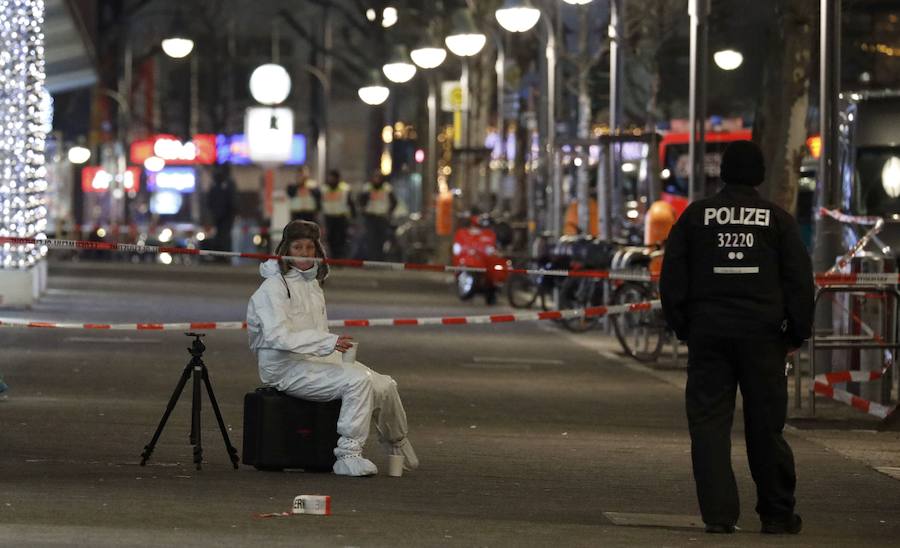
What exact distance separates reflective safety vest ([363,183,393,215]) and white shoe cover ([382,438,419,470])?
31.1 meters

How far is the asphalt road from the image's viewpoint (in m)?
10.1

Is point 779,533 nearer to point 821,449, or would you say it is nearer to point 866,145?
point 821,449

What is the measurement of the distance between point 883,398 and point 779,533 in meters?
7.35

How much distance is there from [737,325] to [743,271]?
259mm

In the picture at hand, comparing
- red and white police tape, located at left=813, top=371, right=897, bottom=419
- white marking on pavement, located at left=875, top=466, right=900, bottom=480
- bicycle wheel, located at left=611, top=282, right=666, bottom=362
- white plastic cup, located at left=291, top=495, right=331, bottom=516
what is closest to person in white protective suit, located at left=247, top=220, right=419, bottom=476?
white plastic cup, located at left=291, top=495, right=331, bottom=516

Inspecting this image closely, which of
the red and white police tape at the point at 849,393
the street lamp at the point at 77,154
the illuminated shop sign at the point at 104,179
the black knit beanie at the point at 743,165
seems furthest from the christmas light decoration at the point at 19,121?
the illuminated shop sign at the point at 104,179

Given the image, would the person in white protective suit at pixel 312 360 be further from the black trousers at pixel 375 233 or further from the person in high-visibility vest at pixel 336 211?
the black trousers at pixel 375 233

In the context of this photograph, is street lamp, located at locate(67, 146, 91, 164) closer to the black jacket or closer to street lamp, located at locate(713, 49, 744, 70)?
street lamp, located at locate(713, 49, 744, 70)

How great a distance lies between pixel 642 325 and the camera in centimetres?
2217

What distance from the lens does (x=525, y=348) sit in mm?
24375

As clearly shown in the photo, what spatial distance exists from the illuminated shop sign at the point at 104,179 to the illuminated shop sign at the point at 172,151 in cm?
85

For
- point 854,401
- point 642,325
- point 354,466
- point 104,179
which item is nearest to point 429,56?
point 642,325

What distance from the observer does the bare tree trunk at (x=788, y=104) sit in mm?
25250

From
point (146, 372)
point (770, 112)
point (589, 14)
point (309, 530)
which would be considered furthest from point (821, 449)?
point (589, 14)
